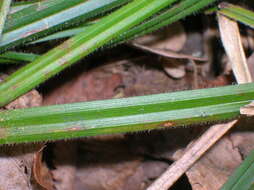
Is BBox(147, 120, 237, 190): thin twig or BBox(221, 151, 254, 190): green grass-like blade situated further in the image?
BBox(147, 120, 237, 190): thin twig

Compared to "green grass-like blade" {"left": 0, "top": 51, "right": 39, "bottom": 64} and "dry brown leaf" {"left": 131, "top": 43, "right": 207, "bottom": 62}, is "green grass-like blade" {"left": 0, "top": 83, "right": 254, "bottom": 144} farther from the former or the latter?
"dry brown leaf" {"left": 131, "top": 43, "right": 207, "bottom": 62}

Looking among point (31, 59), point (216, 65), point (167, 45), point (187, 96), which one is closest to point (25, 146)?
point (31, 59)

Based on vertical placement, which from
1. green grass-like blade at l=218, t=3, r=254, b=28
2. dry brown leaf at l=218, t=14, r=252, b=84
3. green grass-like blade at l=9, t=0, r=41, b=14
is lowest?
dry brown leaf at l=218, t=14, r=252, b=84

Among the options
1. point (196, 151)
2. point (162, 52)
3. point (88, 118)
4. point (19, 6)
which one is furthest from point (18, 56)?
point (196, 151)

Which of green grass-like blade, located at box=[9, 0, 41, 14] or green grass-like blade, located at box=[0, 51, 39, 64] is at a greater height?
green grass-like blade, located at box=[9, 0, 41, 14]

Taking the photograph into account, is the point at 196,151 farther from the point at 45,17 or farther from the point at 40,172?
the point at 45,17

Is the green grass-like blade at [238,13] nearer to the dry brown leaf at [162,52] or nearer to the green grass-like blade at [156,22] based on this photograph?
the green grass-like blade at [156,22]

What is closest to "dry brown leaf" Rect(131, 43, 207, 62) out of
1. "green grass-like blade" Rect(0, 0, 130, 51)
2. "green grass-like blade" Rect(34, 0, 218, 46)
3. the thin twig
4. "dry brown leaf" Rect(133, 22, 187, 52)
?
"dry brown leaf" Rect(133, 22, 187, 52)
